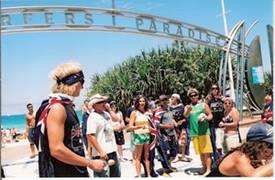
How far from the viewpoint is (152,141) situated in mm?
3529

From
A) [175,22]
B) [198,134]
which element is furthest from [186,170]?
[175,22]

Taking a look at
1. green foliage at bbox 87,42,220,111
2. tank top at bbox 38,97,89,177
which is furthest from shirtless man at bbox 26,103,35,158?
tank top at bbox 38,97,89,177

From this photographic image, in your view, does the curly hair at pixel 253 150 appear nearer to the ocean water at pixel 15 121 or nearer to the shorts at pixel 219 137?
the ocean water at pixel 15 121

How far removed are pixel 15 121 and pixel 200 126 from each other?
1327 millimetres

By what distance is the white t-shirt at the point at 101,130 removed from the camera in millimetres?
2727

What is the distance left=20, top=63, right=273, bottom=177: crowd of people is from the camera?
5.19 feet

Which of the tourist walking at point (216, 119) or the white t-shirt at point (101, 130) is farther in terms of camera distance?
the tourist walking at point (216, 119)

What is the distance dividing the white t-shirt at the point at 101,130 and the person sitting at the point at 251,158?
122 cm

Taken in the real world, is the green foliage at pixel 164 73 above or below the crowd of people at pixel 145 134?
above

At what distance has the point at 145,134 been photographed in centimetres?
345

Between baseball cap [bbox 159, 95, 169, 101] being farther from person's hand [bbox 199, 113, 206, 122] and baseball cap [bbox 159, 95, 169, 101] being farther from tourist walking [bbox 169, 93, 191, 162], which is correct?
person's hand [bbox 199, 113, 206, 122]

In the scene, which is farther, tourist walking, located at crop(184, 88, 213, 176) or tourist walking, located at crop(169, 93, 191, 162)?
tourist walking, located at crop(169, 93, 191, 162)

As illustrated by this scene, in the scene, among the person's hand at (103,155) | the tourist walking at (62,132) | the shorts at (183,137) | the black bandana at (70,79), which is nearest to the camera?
the tourist walking at (62,132)

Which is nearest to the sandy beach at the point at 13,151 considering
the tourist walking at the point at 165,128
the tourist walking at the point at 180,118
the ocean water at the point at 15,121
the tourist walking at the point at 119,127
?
the ocean water at the point at 15,121
